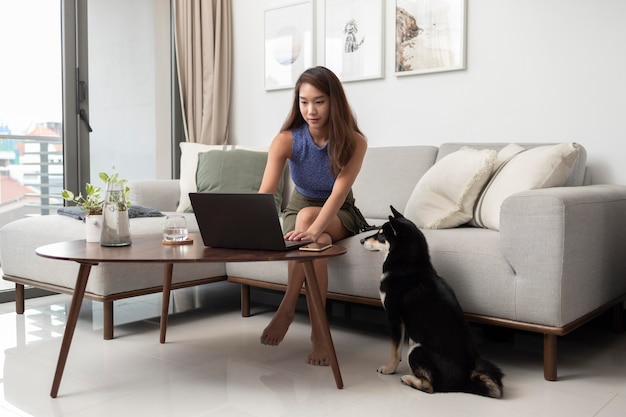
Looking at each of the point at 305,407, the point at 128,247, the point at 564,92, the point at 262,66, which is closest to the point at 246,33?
the point at 262,66

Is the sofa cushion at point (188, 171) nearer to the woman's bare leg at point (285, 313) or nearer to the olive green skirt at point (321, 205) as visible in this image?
the olive green skirt at point (321, 205)

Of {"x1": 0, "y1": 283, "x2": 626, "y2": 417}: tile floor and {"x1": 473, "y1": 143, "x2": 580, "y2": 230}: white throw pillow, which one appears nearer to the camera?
{"x1": 0, "y1": 283, "x2": 626, "y2": 417}: tile floor

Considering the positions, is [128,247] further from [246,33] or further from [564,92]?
[246,33]

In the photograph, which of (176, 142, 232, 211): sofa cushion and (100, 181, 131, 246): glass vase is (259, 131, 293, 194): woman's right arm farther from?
(176, 142, 232, 211): sofa cushion

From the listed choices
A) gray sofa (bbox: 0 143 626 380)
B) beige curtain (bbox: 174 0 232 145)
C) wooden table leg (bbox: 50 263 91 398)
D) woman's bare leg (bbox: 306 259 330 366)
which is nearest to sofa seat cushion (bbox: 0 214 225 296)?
gray sofa (bbox: 0 143 626 380)

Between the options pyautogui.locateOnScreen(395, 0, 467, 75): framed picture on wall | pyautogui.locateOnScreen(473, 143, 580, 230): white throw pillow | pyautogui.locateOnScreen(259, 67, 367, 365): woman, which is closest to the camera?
pyautogui.locateOnScreen(259, 67, 367, 365): woman

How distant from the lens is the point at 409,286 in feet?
6.23

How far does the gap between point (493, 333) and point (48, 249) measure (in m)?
1.71

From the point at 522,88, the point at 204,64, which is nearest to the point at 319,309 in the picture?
the point at 522,88

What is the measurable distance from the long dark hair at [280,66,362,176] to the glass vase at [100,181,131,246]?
2.43 feet

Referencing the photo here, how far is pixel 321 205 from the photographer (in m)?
2.37

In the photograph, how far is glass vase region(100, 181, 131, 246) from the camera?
190 cm

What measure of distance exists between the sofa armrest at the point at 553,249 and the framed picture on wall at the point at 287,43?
2.03m

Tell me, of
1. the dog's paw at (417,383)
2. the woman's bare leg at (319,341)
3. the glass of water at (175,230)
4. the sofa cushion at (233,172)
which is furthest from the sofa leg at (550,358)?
the sofa cushion at (233,172)
